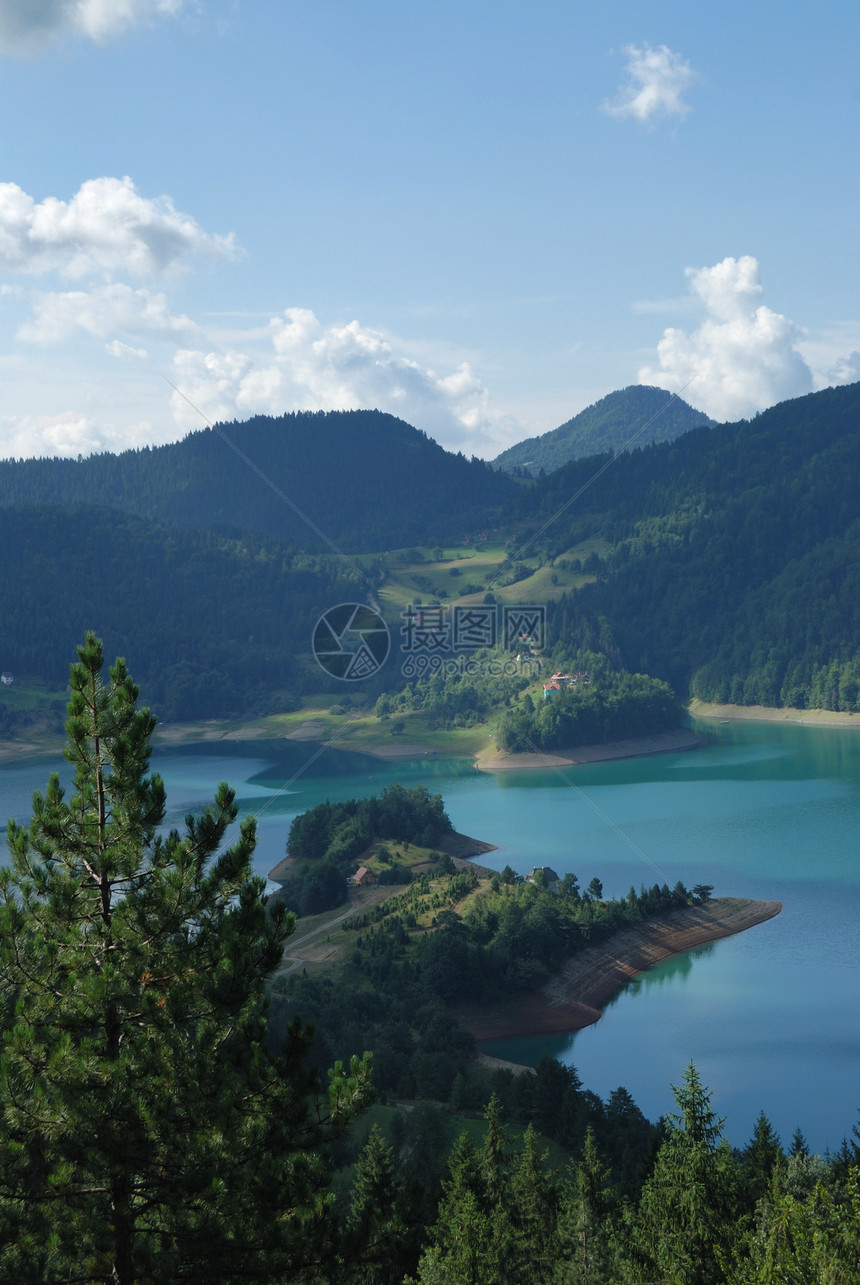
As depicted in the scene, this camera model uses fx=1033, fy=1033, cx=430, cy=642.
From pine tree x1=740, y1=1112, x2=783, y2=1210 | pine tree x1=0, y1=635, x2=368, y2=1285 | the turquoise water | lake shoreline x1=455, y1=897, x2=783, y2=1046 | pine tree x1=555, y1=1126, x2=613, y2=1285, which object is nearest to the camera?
pine tree x1=0, y1=635, x2=368, y2=1285

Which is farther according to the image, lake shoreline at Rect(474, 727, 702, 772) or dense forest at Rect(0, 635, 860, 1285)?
lake shoreline at Rect(474, 727, 702, 772)

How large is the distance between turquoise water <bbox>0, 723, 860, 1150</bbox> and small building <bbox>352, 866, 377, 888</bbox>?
748 centimetres

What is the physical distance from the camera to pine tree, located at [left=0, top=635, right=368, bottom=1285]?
20.1 feet

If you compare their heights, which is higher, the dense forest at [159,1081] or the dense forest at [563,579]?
the dense forest at [563,579]

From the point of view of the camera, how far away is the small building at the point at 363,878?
43.0 metres

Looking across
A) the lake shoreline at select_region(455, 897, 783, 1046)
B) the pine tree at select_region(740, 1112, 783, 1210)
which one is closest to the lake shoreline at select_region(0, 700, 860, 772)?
the lake shoreline at select_region(455, 897, 783, 1046)

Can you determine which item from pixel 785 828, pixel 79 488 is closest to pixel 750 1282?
pixel 785 828

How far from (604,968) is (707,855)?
1587 centimetres

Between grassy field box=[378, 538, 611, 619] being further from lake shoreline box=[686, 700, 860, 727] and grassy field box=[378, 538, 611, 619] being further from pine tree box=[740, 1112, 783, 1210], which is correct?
pine tree box=[740, 1112, 783, 1210]

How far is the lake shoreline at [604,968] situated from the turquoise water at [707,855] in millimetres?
584

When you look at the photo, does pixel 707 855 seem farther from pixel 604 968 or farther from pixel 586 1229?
pixel 586 1229

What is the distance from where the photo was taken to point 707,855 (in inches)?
1923

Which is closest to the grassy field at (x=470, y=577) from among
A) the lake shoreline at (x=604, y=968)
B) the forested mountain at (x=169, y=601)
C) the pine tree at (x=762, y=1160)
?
the forested mountain at (x=169, y=601)

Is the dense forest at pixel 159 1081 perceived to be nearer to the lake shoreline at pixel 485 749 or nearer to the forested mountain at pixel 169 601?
the lake shoreline at pixel 485 749
